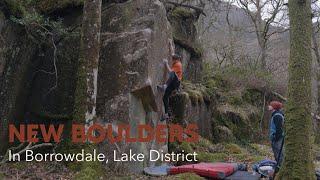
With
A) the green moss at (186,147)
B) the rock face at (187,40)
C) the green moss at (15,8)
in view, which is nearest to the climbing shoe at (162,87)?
the green moss at (186,147)

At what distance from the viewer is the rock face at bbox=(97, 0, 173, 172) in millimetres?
11461

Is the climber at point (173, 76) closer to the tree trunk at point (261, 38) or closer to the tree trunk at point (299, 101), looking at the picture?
the tree trunk at point (299, 101)

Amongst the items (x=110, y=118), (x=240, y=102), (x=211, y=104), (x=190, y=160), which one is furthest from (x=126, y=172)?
(x=240, y=102)

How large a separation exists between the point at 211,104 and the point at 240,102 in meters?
4.01

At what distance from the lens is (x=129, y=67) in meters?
11.6

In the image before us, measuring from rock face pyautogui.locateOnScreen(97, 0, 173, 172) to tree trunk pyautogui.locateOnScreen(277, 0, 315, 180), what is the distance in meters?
4.02

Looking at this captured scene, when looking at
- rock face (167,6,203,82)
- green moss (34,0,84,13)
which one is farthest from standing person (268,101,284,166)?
rock face (167,6,203,82)

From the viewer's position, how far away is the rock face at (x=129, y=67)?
11.5 metres

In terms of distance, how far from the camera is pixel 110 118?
1141cm

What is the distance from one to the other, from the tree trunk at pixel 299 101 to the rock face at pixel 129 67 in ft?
13.2

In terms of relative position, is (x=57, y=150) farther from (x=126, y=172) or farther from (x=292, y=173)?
(x=292, y=173)

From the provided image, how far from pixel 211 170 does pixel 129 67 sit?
141 inches

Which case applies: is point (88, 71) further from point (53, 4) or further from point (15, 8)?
point (53, 4)

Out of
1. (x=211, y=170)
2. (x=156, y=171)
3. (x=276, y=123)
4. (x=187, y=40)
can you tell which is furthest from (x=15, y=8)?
(x=187, y=40)
